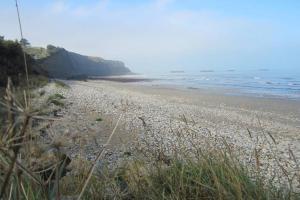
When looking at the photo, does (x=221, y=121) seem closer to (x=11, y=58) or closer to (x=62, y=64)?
(x=11, y=58)

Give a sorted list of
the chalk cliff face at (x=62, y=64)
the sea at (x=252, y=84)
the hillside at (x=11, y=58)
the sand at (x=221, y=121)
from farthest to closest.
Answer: the chalk cliff face at (x=62, y=64), the sea at (x=252, y=84), the hillside at (x=11, y=58), the sand at (x=221, y=121)

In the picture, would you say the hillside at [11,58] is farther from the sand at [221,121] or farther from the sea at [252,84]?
the sea at [252,84]

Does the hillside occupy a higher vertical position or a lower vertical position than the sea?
higher

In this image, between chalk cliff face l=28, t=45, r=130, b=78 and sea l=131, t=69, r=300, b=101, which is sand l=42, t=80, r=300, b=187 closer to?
sea l=131, t=69, r=300, b=101

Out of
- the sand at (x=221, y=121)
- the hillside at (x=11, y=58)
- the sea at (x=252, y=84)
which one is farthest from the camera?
the sea at (x=252, y=84)

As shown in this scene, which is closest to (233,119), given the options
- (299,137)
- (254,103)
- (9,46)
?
(299,137)

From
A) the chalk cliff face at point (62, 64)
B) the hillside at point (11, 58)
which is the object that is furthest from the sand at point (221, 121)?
the chalk cliff face at point (62, 64)

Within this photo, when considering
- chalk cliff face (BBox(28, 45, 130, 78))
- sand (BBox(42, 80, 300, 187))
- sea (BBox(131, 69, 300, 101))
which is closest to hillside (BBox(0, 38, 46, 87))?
sand (BBox(42, 80, 300, 187))

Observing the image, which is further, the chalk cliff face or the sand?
the chalk cliff face

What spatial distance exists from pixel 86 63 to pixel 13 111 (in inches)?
5308

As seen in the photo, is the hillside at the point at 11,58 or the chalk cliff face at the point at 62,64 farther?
the chalk cliff face at the point at 62,64

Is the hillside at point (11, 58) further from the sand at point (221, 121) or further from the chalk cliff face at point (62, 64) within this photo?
the chalk cliff face at point (62, 64)

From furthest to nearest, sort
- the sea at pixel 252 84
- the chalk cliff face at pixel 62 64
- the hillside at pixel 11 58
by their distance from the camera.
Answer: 1. the chalk cliff face at pixel 62 64
2. the sea at pixel 252 84
3. the hillside at pixel 11 58

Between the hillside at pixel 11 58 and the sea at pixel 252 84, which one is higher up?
the hillside at pixel 11 58
